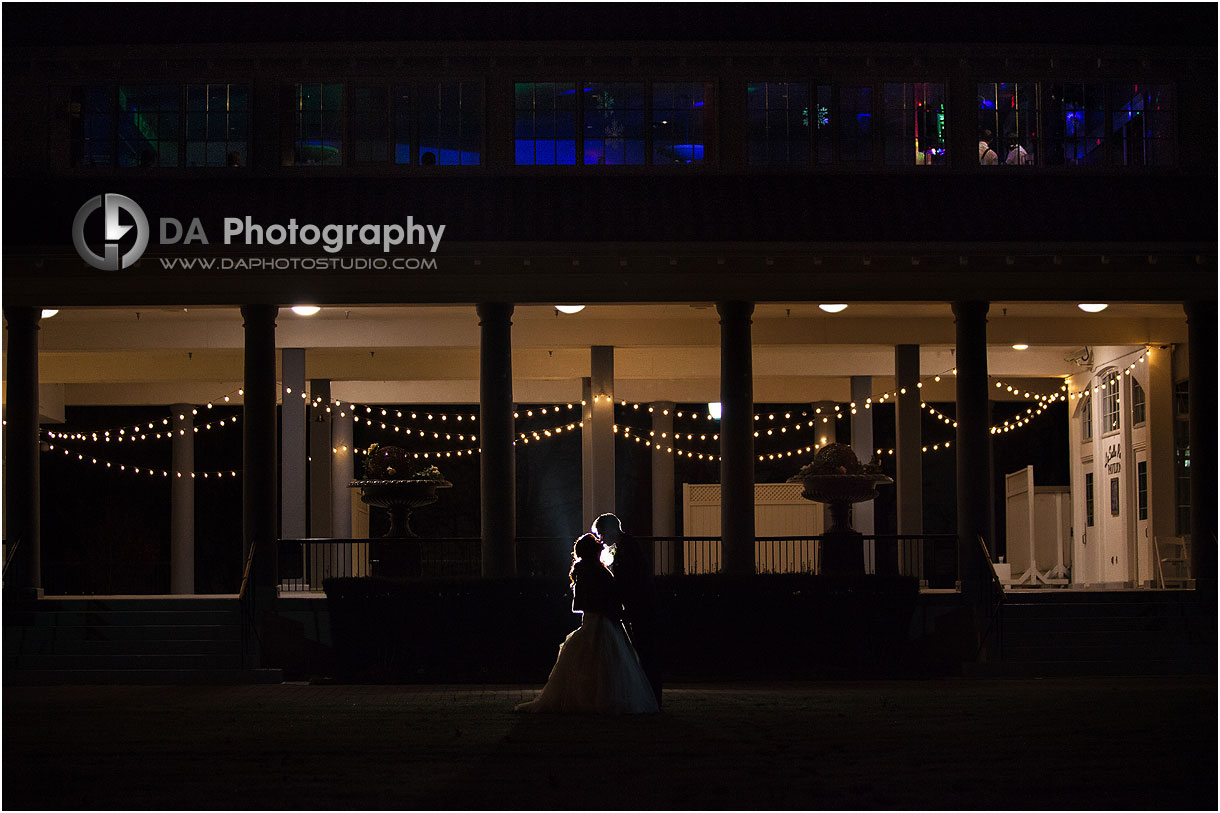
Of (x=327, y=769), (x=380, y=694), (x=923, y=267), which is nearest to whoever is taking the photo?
(x=327, y=769)

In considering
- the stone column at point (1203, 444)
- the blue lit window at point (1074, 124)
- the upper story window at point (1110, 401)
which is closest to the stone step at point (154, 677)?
the stone column at point (1203, 444)

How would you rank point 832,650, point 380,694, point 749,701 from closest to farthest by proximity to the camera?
point 749,701
point 380,694
point 832,650

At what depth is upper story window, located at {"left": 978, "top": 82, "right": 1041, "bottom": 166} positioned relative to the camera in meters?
18.6

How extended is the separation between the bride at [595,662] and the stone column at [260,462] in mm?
6468

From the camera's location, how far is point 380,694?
1415 centimetres

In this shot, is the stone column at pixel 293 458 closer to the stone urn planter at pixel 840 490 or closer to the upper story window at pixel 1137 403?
the stone urn planter at pixel 840 490

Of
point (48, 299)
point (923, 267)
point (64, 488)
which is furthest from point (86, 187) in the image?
point (64, 488)

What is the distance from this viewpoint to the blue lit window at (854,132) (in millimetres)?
18469

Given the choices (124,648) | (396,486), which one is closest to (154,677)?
(124,648)

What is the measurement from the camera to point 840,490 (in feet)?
60.7

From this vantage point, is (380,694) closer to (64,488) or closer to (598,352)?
(598,352)

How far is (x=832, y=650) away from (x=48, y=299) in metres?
10.5

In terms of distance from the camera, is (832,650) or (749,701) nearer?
(749,701)

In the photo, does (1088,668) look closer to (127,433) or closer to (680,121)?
(680,121)
